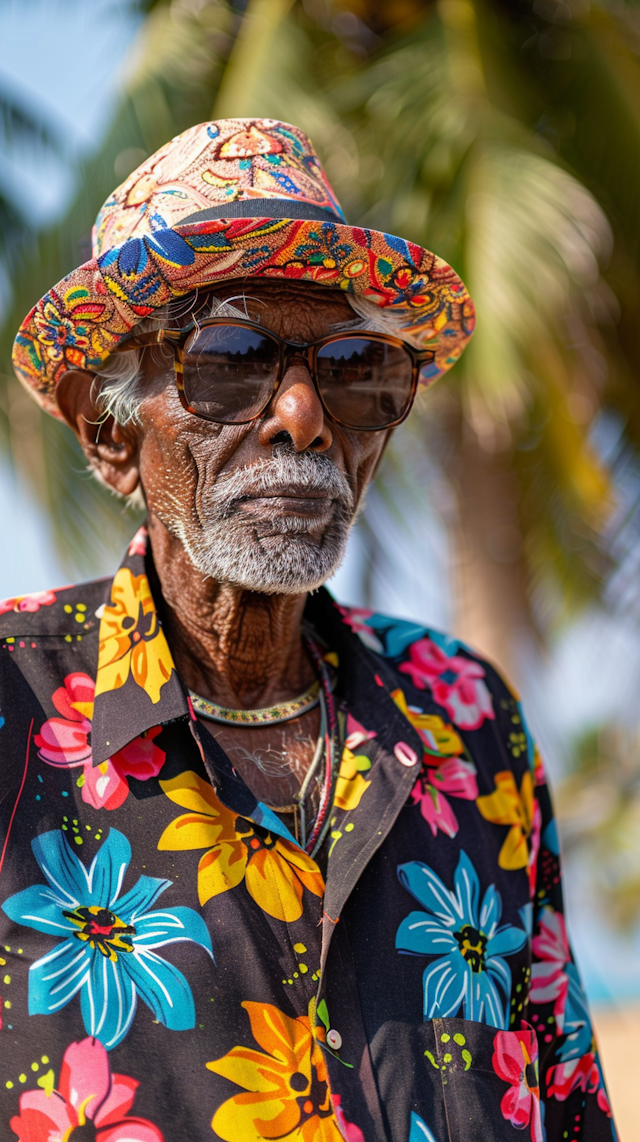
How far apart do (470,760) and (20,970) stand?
0.91 m

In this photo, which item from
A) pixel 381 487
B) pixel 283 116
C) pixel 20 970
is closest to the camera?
pixel 20 970

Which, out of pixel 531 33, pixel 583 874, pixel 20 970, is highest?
pixel 531 33

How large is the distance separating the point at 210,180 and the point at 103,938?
1.28 meters

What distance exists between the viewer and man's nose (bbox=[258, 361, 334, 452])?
1.78m

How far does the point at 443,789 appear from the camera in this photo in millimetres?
1901

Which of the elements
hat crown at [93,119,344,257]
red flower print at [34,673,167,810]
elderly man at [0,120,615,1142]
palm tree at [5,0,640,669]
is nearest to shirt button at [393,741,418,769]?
elderly man at [0,120,615,1142]

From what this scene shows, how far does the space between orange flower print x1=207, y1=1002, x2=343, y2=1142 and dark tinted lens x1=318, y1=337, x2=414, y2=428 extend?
1024 millimetres

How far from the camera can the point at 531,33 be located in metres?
6.00

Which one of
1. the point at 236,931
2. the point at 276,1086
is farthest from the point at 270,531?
the point at 276,1086

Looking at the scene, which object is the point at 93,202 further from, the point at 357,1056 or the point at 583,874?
the point at 583,874

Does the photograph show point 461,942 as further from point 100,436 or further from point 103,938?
point 100,436

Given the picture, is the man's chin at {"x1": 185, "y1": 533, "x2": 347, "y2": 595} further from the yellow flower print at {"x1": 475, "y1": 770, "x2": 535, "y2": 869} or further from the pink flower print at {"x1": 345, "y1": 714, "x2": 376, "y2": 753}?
the yellow flower print at {"x1": 475, "y1": 770, "x2": 535, "y2": 869}

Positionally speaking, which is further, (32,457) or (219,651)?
(32,457)

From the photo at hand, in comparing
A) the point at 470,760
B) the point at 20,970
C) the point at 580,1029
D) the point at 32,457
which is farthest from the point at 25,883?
the point at 32,457
